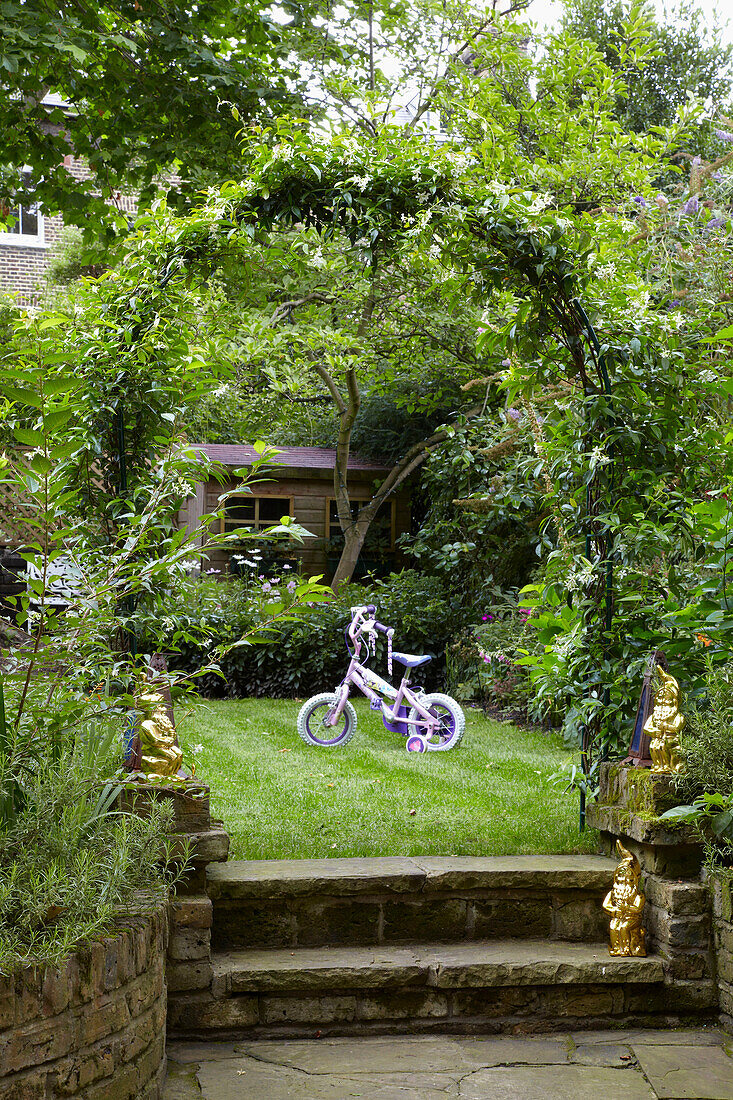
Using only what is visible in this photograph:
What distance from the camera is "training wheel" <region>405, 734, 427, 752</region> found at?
20.6 feet

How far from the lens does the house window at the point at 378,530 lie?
11.1 metres

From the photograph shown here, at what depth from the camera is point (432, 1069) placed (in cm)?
277

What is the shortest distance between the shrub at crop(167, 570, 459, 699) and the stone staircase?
16.8 feet

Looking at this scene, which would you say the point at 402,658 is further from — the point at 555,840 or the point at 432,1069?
the point at 432,1069

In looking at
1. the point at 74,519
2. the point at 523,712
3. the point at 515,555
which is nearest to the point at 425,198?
the point at 74,519

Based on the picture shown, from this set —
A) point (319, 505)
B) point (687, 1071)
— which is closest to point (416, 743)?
point (687, 1071)

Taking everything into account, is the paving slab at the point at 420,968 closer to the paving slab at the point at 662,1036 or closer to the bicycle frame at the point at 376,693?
the paving slab at the point at 662,1036

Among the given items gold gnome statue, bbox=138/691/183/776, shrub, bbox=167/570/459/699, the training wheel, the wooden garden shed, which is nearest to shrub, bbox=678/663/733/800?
gold gnome statue, bbox=138/691/183/776

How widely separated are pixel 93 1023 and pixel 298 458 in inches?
374

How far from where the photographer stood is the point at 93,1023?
221 centimetres

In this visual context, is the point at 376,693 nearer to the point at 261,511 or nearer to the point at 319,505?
the point at 319,505

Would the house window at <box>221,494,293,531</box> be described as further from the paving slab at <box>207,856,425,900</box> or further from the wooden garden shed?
the paving slab at <box>207,856,425,900</box>

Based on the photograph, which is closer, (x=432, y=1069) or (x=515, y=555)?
(x=432, y=1069)

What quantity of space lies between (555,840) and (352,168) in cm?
285
